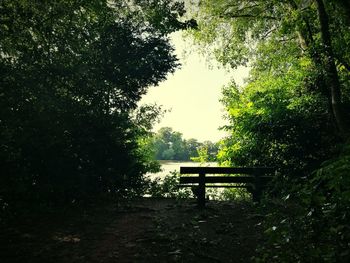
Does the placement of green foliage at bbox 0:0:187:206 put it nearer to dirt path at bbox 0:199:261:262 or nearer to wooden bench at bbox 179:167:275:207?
dirt path at bbox 0:199:261:262

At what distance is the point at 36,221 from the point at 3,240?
1.53m

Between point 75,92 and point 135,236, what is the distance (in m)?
6.27

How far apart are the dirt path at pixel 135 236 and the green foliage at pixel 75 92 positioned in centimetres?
172

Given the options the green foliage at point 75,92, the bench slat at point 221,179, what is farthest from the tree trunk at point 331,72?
the green foliage at point 75,92

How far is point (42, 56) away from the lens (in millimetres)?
10344

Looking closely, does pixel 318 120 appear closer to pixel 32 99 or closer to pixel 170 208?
pixel 170 208

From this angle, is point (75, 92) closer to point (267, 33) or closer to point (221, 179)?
point (221, 179)

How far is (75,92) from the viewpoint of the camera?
1138 centimetres

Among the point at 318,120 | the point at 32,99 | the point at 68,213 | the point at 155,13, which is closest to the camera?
the point at 68,213

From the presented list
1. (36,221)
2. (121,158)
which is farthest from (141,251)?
(121,158)

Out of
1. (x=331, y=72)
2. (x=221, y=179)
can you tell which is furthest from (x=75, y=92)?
(x=331, y=72)

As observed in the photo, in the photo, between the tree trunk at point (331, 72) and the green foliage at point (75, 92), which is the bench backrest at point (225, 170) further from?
the green foliage at point (75, 92)

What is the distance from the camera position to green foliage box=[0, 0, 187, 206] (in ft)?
30.3

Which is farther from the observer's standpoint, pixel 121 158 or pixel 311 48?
pixel 121 158
